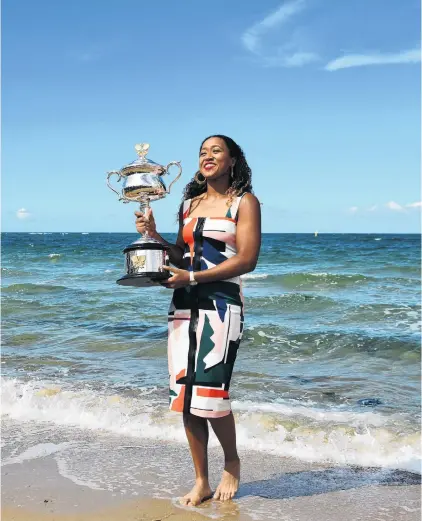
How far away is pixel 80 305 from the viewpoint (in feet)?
46.9

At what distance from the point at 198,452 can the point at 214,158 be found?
160 cm

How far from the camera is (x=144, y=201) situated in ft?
12.6

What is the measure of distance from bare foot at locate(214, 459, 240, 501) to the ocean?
0.78m

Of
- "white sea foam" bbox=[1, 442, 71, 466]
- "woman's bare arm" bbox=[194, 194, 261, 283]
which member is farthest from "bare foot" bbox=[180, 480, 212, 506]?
"white sea foam" bbox=[1, 442, 71, 466]

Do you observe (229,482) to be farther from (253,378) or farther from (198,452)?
(253,378)

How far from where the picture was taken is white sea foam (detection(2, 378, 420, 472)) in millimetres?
4656

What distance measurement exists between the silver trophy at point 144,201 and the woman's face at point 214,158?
37 centimetres

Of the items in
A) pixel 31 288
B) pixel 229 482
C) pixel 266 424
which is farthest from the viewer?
pixel 31 288

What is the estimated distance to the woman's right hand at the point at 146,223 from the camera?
3.62 metres

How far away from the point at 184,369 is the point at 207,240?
0.68 m

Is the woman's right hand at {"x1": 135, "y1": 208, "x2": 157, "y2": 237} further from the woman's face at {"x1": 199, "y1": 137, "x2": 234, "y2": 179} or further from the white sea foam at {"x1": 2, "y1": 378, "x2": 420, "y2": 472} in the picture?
the white sea foam at {"x1": 2, "y1": 378, "x2": 420, "y2": 472}

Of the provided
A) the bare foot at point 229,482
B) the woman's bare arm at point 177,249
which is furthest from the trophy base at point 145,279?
the bare foot at point 229,482

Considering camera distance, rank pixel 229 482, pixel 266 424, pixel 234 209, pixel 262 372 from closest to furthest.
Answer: pixel 234 209 → pixel 229 482 → pixel 266 424 → pixel 262 372

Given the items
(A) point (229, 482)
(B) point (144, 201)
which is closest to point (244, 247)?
(B) point (144, 201)
